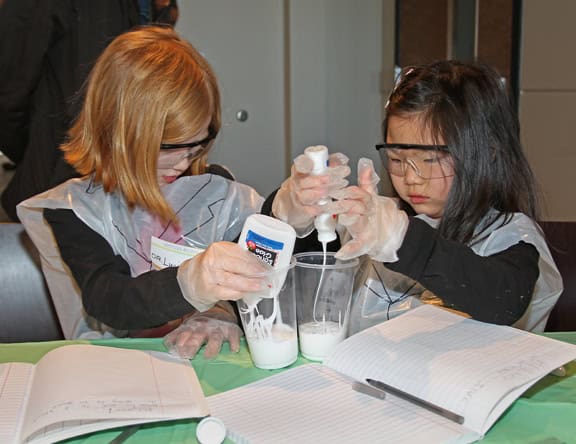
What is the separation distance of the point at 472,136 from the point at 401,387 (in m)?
0.56

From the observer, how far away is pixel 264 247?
1.04 m

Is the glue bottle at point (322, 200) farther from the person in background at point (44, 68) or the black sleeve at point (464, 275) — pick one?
the person in background at point (44, 68)

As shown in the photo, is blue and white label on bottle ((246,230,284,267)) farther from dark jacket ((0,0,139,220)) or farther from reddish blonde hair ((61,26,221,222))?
dark jacket ((0,0,139,220))

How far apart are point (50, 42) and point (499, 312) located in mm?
1707

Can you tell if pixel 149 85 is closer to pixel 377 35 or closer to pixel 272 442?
pixel 272 442

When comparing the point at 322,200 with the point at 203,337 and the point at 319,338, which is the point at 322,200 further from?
the point at 203,337

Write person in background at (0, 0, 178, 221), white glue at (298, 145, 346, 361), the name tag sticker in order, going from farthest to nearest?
person in background at (0, 0, 178, 221)
the name tag sticker
white glue at (298, 145, 346, 361)

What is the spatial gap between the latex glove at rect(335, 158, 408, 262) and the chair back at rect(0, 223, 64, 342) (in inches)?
31.9

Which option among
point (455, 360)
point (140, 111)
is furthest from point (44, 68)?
point (455, 360)

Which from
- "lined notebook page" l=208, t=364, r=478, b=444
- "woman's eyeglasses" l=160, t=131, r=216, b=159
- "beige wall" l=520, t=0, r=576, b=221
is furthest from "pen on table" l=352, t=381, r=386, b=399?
"beige wall" l=520, t=0, r=576, b=221

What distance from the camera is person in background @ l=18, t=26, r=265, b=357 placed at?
4.22ft

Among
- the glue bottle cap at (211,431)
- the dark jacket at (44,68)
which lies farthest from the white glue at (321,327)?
the dark jacket at (44,68)

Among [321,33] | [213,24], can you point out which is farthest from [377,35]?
[213,24]

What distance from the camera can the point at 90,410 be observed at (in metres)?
0.91
